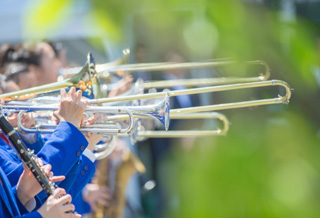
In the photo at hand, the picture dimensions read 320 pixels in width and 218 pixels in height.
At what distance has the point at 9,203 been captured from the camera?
6.58 ft

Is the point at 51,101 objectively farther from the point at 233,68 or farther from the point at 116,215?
the point at 233,68

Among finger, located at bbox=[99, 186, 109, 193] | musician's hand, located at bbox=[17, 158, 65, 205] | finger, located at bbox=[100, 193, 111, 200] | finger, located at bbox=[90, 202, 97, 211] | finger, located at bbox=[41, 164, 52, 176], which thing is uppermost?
finger, located at bbox=[41, 164, 52, 176]

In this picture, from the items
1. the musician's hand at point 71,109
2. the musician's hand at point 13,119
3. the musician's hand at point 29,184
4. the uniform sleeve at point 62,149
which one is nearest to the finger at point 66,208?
the musician's hand at point 29,184

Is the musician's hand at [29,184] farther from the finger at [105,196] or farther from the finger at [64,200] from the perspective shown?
the finger at [105,196]

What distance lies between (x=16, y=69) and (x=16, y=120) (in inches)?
63.2

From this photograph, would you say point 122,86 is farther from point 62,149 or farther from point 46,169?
point 46,169

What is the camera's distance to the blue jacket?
1.97 metres

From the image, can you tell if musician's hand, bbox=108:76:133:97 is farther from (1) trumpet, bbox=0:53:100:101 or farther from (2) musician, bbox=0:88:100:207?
(2) musician, bbox=0:88:100:207

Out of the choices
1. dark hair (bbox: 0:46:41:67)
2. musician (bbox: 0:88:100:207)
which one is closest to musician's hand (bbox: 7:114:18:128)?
musician (bbox: 0:88:100:207)

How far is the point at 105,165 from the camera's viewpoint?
492 centimetres

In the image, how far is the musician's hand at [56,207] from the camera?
197 cm

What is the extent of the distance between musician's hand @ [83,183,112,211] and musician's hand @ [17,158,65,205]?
105 inches

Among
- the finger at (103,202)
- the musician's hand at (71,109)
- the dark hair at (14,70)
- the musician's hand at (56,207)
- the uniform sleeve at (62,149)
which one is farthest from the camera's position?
the finger at (103,202)

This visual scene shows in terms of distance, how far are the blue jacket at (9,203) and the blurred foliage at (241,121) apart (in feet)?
4.74
